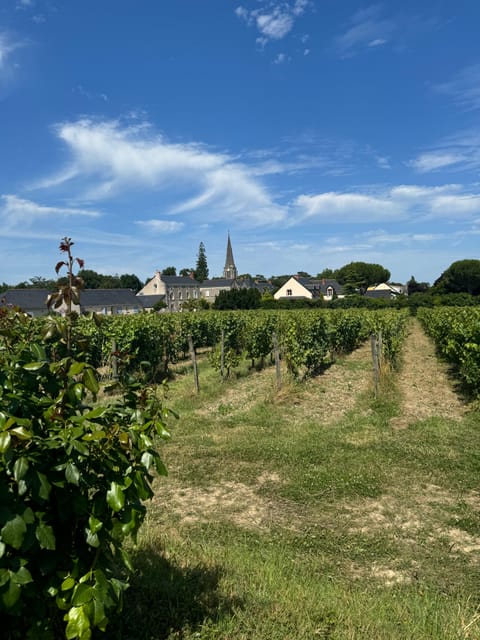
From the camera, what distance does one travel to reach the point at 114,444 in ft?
6.44

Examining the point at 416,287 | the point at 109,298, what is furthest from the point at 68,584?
the point at 416,287

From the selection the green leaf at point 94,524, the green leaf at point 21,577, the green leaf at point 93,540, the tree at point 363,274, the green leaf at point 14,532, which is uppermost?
the tree at point 363,274

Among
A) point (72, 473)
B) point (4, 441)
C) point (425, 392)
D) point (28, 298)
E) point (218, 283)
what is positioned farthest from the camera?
point (218, 283)

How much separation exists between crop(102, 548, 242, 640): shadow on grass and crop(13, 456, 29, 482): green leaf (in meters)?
1.50

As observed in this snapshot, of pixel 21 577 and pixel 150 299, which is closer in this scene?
pixel 21 577

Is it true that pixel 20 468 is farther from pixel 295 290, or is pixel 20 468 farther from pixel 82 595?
pixel 295 290

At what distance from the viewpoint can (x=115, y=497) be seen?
5.90 ft

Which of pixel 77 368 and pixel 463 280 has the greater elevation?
pixel 463 280

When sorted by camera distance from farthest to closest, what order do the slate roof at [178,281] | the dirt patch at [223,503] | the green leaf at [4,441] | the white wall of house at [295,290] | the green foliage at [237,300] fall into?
1. the slate roof at [178,281]
2. the white wall of house at [295,290]
3. the green foliage at [237,300]
4. the dirt patch at [223,503]
5. the green leaf at [4,441]

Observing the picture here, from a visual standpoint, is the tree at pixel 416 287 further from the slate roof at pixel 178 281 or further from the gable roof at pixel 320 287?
the slate roof at pixel 178 281

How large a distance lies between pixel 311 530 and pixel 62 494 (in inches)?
145

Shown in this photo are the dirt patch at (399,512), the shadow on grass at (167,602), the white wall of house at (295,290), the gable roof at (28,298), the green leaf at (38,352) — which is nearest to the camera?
the green leaf at (38,352)

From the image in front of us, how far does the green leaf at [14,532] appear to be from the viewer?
1.55 m

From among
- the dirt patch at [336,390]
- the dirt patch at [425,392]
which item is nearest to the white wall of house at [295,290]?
the dirt patch at [425,392]
